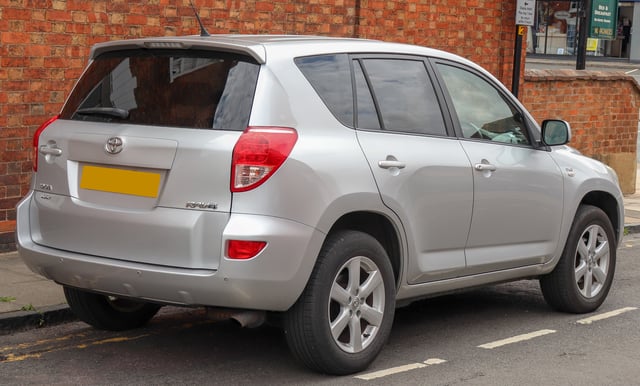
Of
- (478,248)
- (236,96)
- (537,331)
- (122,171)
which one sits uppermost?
(236,96)

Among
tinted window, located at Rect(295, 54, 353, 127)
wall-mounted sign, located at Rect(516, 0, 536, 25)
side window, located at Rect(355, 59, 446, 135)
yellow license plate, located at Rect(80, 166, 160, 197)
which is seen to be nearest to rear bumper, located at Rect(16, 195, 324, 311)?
yellow license plate, located at Rect(80, 166, 160, 197)

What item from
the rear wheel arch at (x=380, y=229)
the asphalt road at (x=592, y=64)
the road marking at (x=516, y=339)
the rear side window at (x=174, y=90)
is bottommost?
the asphalt road at (x=592, y=64)

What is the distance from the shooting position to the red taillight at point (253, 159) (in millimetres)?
5452

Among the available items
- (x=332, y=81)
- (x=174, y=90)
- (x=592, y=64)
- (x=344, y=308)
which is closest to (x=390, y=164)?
(x=332, y=81)

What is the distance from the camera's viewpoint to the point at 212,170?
5.49 m

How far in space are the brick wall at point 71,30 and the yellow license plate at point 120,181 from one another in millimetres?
3736

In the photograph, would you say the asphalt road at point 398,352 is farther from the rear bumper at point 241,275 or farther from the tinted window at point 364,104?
the tinted window at point 364,104

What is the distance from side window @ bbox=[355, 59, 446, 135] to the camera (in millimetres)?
6367

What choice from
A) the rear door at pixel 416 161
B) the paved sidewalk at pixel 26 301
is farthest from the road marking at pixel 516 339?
the paved sidewalk at pixel 26 301

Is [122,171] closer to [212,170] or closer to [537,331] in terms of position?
[212,170]

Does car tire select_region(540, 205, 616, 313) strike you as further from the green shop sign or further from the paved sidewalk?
the green shop sign

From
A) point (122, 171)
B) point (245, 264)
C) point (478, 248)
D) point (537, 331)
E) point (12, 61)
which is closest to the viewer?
point (245, 264)

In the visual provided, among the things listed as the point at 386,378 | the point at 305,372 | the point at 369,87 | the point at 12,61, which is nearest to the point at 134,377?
the point at 305,372

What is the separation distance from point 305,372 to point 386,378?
1.39ft
